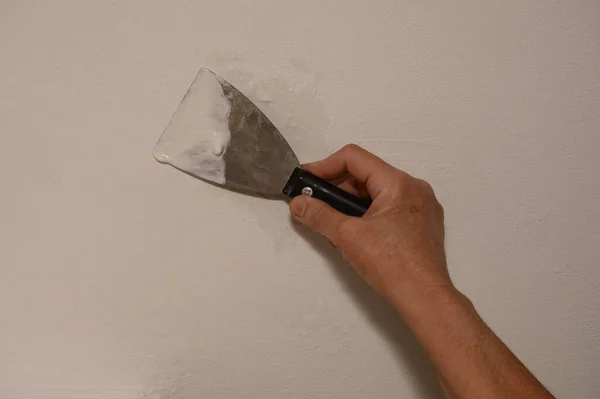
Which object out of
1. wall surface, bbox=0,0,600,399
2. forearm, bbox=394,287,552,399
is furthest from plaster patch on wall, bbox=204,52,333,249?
forearm, bbox=394,287,552,399

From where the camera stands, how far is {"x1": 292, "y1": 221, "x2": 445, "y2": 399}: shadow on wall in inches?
33.4

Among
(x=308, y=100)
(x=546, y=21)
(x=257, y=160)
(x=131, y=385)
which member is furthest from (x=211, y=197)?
(x=546, y=21)

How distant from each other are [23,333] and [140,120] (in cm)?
39

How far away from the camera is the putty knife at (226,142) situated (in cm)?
80

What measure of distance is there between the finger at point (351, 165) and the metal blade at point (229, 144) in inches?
1.7

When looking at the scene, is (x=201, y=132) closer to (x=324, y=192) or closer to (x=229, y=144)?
(x=229, y=144)

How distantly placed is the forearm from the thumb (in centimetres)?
14

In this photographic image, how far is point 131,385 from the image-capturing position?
2.78 feet

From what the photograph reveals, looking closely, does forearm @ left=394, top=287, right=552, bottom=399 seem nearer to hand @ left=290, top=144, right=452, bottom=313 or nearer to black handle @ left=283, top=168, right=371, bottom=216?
hand @ left=290, top=144, right=452, bottom=313

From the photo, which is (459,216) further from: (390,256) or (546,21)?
(546,21)

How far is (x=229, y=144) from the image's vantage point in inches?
31.7

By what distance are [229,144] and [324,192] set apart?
168 mm

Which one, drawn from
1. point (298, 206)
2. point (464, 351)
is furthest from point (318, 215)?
point (464, 351)

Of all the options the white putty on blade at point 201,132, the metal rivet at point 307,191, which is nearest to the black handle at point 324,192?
the metal rivet at point 307,191
